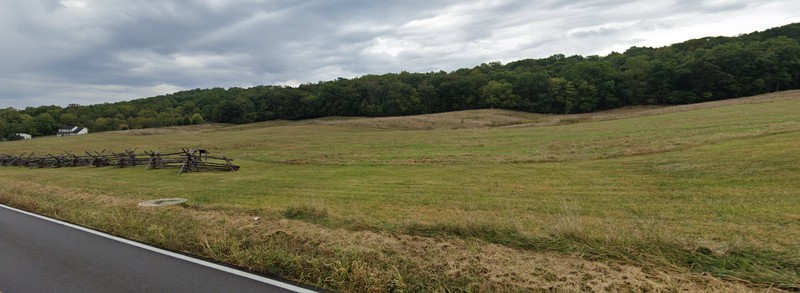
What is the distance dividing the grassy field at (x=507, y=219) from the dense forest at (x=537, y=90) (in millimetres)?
85920

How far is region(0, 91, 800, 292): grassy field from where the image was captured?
5219 millimetres

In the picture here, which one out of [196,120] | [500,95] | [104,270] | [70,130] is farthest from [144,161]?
[70,130]

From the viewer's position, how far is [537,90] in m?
106

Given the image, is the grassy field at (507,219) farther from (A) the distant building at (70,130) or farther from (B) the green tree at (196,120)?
(A) the distant building at (70,130)

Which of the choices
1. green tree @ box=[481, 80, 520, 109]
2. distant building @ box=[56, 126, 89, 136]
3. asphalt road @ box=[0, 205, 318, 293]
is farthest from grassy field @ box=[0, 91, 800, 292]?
distant building @ box=[56, 126, 89, 136]

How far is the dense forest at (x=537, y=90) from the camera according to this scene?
90.2 meters

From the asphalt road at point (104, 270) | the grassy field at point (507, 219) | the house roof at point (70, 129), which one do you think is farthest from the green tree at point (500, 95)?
the house roof at point (70, 129)

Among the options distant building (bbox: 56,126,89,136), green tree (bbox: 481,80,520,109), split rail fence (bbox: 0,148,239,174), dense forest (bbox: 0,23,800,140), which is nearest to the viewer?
split rail fence (bbox: 0,148,239,174)

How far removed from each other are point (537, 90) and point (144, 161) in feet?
304

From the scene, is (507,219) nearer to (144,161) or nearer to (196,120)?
(144,161)

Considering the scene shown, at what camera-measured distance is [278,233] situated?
7.98 meters

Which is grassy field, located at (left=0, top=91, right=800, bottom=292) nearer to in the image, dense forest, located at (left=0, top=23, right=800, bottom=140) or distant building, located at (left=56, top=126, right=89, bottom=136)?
dense forest, located at (left=0, top=23, right=800, bottom=140)

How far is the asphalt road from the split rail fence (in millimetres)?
17027

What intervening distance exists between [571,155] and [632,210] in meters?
12.7
